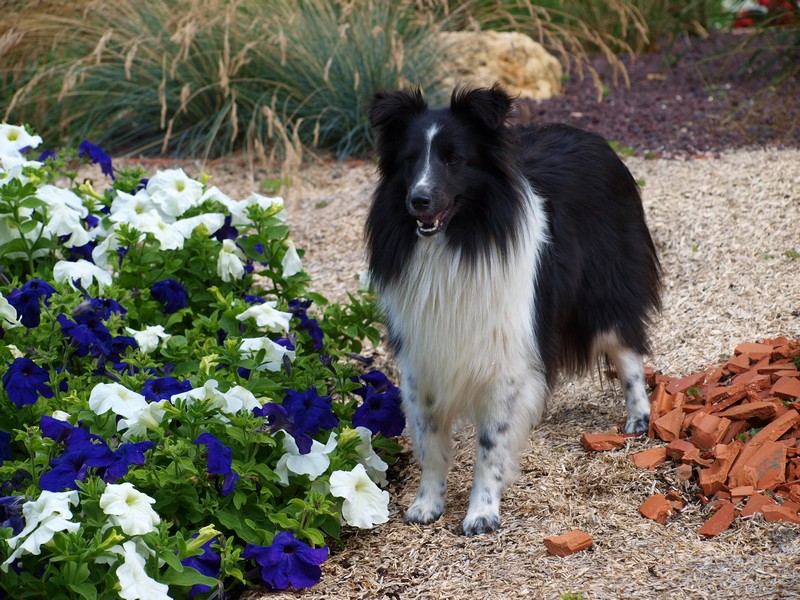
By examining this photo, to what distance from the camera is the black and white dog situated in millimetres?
3369

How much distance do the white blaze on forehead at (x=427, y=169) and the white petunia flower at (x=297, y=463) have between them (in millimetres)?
943

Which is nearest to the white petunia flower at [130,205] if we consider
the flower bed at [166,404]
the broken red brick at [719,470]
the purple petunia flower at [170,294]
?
the flower bed at [166,404]

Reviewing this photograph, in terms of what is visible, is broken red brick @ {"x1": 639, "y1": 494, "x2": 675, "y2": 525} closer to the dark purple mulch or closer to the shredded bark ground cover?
the shredded bark ground cover

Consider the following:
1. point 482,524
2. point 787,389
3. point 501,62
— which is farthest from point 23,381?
point 501,62

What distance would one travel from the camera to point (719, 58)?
9.19m

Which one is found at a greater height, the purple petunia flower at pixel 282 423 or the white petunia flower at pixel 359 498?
the purple petunia flower at pixel 282 423

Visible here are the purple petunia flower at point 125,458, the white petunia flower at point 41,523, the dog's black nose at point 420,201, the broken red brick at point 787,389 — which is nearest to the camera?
the white petunia flower at point 41,523

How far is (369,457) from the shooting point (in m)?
3.63

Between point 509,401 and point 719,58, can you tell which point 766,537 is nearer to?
point 509,401

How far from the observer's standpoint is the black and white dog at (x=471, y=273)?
3369 millimetres

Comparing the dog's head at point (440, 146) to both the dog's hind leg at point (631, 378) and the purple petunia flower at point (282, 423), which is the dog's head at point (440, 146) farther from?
the dog's hind leg at point (631, 378)

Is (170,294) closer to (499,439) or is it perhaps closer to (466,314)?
(466,314)

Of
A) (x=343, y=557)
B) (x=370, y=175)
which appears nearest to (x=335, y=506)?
(x=343, y=557)

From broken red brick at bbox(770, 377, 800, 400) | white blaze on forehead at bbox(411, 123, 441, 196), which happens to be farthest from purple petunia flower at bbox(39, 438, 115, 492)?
broken red brick at bbox(770, 377, 800, 400)
